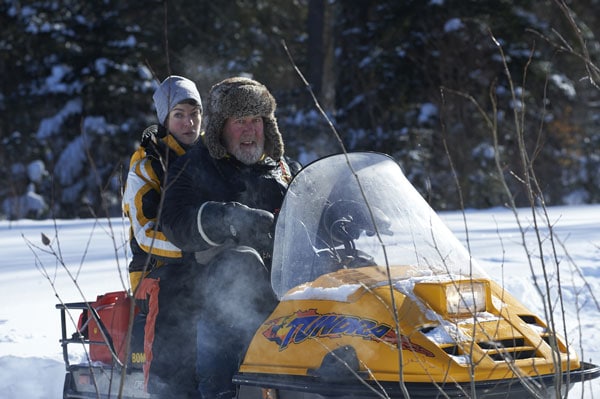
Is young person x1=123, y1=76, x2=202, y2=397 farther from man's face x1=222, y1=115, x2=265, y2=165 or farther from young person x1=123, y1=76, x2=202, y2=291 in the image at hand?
man's face x1=222, y1=115, x2=265, y2=165

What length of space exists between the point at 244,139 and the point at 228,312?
0.81 m

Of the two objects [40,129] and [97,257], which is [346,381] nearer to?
[97,257]

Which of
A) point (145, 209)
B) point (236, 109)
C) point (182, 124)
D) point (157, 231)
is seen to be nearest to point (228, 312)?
point (157, 231)

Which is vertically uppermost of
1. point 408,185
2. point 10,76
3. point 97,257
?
point 10,76

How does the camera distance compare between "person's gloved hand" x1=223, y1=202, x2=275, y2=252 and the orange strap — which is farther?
the orange strap

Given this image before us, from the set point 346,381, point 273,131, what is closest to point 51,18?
point 273,131

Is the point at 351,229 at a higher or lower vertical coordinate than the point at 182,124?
lower

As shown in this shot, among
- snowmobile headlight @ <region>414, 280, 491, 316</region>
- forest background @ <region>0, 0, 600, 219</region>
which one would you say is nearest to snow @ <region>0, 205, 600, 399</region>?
snowmobile headlight @ <region>414, 280, 491, 316</region>

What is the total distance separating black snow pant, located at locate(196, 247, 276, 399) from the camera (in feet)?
10.9

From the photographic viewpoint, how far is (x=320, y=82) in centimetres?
1702

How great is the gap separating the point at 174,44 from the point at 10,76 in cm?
384

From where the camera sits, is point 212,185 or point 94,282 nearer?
point 212,185

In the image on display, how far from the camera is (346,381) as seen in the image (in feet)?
8.77

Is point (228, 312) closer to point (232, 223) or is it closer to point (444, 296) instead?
point (232, 223)
